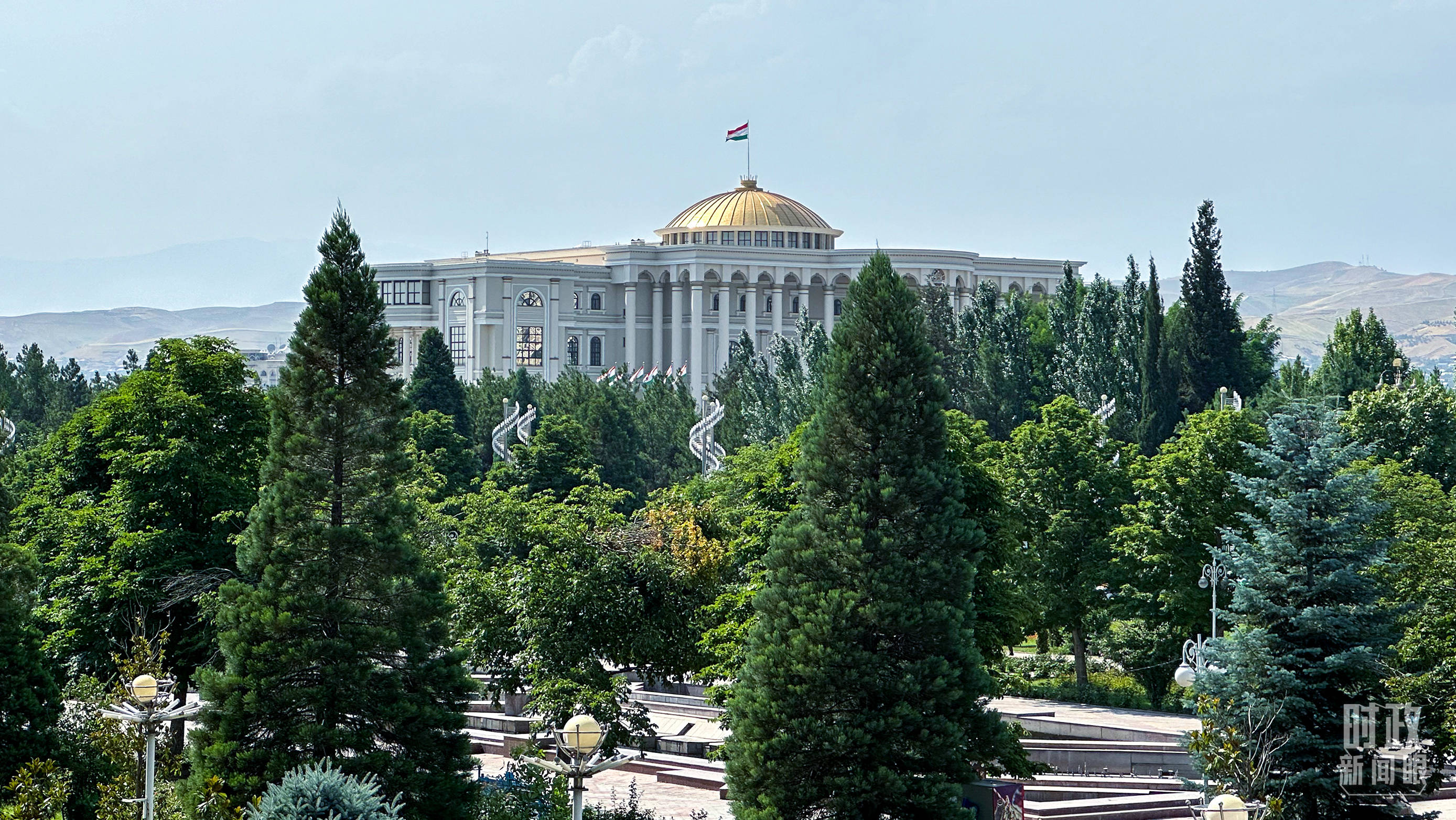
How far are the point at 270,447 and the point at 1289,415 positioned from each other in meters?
12.4

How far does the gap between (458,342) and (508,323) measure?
3.25 metres

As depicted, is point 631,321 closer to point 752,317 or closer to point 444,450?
point 752,317

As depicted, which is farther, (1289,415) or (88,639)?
(88,639)

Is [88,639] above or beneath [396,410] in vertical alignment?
beneath

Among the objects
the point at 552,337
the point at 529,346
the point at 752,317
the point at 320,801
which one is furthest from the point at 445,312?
the point at 320,801

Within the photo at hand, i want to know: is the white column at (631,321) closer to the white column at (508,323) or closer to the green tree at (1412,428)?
the white column at (508,323)

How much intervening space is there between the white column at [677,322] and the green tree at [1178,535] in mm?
69173

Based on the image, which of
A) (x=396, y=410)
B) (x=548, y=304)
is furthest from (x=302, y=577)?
(x=548, y=304)

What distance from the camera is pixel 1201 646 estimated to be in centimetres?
2581

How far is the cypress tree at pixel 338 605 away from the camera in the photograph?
2158 cm

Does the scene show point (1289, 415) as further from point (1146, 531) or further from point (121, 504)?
point (121, 504)

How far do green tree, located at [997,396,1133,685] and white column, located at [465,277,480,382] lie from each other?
66079mm

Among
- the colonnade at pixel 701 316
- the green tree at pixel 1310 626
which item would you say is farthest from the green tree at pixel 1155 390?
the colonnade at pixel 701 316

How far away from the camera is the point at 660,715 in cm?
3581
